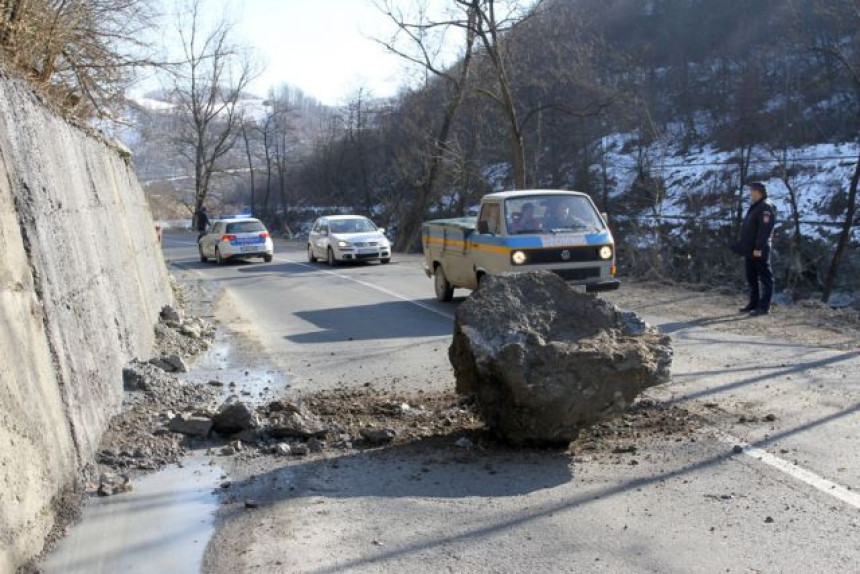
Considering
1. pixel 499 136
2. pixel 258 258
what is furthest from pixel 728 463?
pixel 499 136

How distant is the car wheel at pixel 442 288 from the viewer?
1551cm

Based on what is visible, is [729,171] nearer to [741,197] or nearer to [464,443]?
[741,197]

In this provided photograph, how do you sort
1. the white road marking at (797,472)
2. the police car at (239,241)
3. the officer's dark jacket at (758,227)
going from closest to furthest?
the white road marking at (797,472) → the officer's dark jacket at (758,227) → the police car at (239,241)

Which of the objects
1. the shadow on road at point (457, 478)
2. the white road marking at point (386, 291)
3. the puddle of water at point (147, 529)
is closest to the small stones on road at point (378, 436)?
the shadow on road at point (457, 478)

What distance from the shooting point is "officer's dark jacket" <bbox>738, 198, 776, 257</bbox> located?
1272 centimetres

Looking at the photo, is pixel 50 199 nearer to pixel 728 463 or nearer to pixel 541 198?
pixel 728 463

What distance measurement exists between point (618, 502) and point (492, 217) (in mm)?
8919

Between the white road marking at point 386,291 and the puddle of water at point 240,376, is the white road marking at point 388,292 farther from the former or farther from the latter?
the puddle of water at point 240,376

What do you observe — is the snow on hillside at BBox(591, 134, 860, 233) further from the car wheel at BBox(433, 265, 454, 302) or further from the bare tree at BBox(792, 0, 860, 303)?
the car wheel at BBox(433, 265, 454, 302)

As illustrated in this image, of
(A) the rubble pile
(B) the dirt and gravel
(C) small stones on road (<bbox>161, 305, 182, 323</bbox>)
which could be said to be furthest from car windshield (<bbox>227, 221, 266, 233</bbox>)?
(B) the dirt and gravel

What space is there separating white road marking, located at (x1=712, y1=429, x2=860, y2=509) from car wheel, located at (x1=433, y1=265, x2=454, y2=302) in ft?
30.5

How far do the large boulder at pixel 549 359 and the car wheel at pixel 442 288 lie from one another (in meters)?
8.82

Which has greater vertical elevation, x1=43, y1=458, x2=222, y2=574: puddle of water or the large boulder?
the large boulder

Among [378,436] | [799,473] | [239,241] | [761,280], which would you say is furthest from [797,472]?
[239,241]
